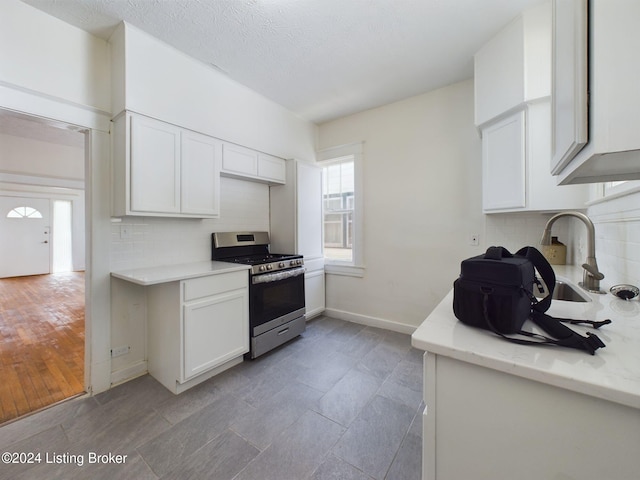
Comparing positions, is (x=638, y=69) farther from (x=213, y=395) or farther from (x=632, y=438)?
(x=213, y=395)

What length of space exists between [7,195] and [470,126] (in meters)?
9.42

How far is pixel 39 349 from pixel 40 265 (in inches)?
227

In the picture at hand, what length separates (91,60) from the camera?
2.01 m

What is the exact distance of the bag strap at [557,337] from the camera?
0.65 metres

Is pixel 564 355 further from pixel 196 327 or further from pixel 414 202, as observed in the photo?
pixel 414 202

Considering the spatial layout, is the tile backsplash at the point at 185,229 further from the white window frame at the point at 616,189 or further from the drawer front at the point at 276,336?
the white window frame at the point at 616,189

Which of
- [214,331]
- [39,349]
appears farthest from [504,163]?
[39,349]

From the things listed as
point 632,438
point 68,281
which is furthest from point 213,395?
point 68,281

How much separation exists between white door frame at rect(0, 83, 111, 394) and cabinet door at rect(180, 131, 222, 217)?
55cm

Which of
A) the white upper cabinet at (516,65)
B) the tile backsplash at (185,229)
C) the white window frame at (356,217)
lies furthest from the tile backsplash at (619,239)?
the tile backsplash at (185,229)

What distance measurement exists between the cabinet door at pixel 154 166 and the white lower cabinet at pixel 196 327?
68 cm

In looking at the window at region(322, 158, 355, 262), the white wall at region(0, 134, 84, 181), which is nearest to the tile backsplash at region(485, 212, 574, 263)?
the window at region(322, 158, 355, 262)

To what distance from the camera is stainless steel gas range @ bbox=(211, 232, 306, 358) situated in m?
2.45

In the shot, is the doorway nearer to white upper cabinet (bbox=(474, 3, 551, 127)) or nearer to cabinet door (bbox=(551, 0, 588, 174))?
cabinet door (bbox=(551, 0, 588, 174))
